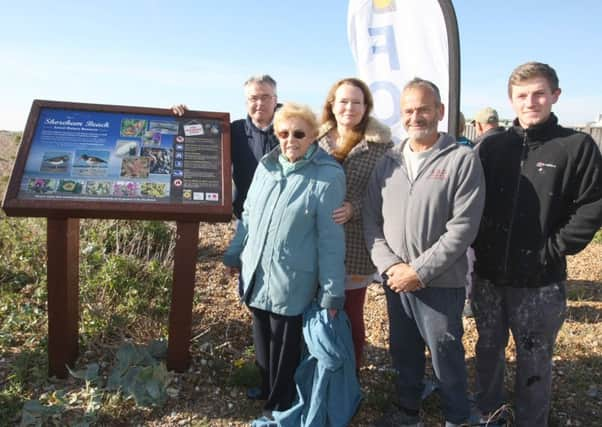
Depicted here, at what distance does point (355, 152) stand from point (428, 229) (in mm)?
724

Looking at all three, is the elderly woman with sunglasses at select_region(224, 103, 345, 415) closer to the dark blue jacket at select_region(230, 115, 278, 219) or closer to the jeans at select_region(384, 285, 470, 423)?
the jeans at select_region(384, 285, 470, 423)

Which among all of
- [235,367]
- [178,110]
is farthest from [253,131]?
[235,367]

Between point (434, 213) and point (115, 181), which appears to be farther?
point (115, 181)

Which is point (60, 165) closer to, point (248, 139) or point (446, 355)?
point (248, 139)

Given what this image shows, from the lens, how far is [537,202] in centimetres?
258

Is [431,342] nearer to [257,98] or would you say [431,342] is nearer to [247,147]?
[247,147]

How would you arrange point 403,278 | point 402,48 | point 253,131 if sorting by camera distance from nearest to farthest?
point 403,278, point 253,131, point 402,48

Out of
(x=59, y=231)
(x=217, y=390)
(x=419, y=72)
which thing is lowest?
(x=217, y=390)

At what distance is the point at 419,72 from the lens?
4902 millimetres

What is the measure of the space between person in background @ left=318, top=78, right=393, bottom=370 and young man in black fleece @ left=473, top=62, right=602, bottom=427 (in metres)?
0.68

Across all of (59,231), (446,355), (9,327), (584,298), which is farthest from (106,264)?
(584,298)

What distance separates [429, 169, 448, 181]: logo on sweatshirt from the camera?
102 inches

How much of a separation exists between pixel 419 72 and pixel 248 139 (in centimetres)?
213

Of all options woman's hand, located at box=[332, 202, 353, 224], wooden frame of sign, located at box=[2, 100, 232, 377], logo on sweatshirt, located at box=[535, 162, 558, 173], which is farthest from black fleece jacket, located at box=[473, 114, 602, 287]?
wooden frame of sign, located at box=[2, 100, 232, 377]
